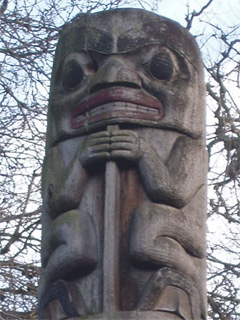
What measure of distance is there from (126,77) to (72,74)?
46 cm

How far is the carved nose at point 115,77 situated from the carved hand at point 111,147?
0.33 metres

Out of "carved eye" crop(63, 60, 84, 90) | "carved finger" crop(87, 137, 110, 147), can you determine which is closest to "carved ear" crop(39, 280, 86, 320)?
"carved finger" crop(87, 137, 110, 147)

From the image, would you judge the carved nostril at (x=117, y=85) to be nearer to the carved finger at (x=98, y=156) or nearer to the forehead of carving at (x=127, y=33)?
the forehead of carving at (x=127, y=33)

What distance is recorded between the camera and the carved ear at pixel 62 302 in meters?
5.88

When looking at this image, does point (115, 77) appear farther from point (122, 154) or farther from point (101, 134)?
point (122, 154)

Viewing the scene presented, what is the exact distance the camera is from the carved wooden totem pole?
5910 mm

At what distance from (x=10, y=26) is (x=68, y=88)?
1569 millimetres

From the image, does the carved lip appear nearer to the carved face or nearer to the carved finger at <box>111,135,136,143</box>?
the carved face

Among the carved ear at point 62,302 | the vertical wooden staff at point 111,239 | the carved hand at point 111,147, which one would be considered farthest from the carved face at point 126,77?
the carved ear at point 62,302

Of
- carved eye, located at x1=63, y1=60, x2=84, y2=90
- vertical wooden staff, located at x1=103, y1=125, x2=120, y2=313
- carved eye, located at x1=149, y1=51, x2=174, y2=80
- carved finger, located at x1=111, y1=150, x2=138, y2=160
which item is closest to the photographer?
vertical wooden staff, located at x1=103, y1=125, x2=120, y2=313

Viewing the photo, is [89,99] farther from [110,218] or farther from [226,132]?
[226,132]

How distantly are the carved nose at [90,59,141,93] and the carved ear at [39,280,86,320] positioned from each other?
1.26 m

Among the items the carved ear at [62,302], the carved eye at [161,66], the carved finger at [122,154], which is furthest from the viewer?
the carved eye at [161,66]

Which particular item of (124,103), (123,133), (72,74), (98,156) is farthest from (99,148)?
(72,74)
